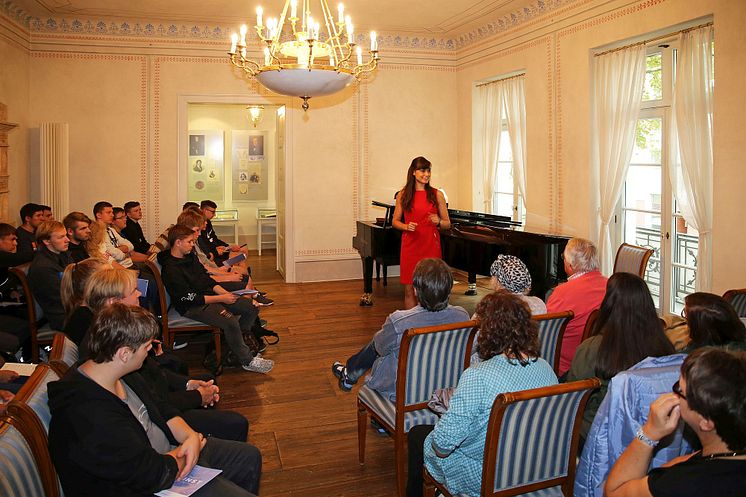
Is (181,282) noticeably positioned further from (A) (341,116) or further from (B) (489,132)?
(B) (489,132)

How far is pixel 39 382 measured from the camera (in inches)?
85.1

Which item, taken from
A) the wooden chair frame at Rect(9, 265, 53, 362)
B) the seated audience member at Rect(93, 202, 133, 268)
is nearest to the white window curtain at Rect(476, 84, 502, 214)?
the seated audience member at Rect(93, 202, 133, 268)

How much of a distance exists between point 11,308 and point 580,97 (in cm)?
562

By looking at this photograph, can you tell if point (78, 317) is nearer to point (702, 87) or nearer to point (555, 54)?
point (702, 87)

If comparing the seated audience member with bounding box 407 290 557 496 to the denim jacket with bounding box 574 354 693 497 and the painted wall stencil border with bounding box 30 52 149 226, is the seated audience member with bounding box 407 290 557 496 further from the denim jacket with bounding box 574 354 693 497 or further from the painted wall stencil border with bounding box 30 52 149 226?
the painted wall stencil border with bounding box 30 52 149 226

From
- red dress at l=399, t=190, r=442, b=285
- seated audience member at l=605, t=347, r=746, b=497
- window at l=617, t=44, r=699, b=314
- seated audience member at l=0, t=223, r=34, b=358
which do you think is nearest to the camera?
seated audience member at l=605, t=347, r=746, b=497

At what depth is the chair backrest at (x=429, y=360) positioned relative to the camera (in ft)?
9.88

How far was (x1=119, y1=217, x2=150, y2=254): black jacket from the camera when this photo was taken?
7633 mm

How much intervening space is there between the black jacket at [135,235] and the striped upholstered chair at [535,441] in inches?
249

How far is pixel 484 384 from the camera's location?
2252 millimetres

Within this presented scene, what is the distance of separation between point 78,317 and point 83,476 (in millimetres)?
1372

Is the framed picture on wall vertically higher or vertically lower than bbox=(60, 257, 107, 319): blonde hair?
higher

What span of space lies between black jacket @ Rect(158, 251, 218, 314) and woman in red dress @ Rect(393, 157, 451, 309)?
215cm

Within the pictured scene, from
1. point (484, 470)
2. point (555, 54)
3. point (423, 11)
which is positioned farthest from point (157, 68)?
point (484, 470)
